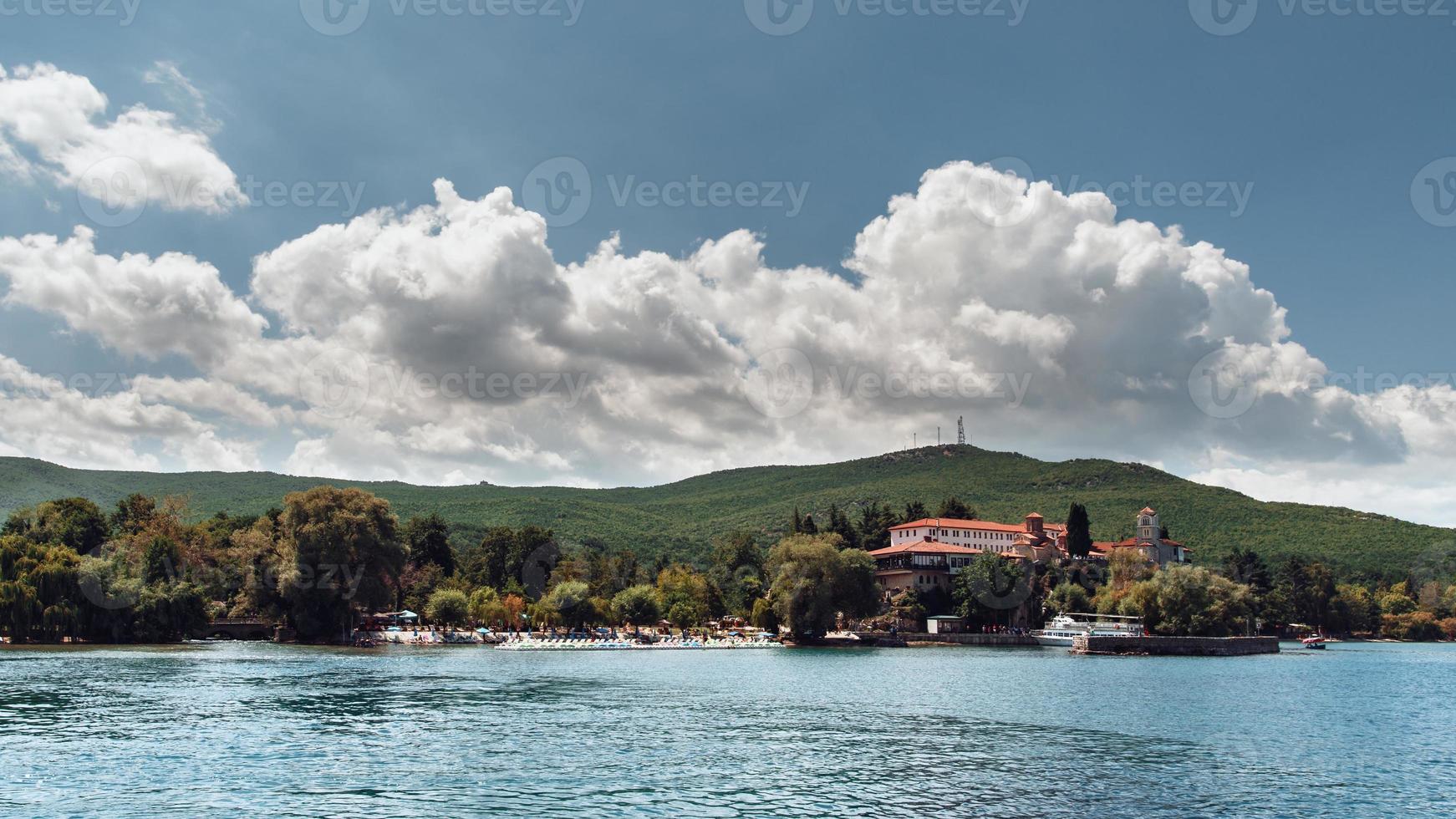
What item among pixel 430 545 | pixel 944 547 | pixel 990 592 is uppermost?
pixel 944 547

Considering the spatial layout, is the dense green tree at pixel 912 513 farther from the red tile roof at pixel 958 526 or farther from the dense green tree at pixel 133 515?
the dense green tree at pixel 133 515

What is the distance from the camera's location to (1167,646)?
326 feet

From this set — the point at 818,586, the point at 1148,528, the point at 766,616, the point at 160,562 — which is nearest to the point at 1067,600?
the point at 818,586

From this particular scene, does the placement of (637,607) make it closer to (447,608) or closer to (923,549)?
(447,608)

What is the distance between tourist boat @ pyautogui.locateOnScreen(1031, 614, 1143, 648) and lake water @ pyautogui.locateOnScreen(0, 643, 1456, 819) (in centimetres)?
3986

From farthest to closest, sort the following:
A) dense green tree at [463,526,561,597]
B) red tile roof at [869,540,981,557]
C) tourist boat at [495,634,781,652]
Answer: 1. dense green tree at [463,526,561,597]
2. red tile roof at [869,540,981,557]
3. tourist boat at [495,634,781,652]

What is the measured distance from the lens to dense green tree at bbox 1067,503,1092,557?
447 ft

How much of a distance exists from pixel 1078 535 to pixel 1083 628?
28968mm

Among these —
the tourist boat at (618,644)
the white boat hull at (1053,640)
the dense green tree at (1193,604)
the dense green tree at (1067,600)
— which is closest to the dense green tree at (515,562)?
the tourist boat at (618,644)

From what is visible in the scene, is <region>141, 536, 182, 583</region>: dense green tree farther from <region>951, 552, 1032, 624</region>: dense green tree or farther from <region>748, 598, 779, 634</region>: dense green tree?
<region>951, 552, 1032, 624</region>: dense green tree

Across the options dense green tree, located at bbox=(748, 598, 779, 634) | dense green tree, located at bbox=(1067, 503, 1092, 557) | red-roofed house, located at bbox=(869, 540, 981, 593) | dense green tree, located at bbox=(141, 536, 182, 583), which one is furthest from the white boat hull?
dense green tree, located at bbox=(141, 536, 182, 583)

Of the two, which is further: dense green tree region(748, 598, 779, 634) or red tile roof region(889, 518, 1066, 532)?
red tile roof region(889, 518, 1066, 532)

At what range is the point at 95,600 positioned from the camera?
82.1 meters

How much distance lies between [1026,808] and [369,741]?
2020 centimetres
